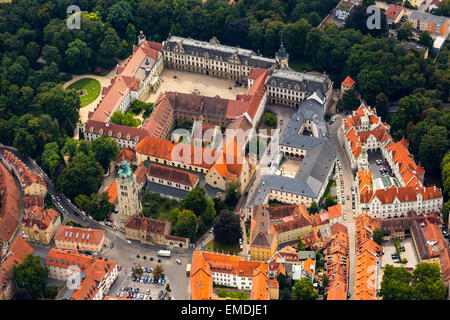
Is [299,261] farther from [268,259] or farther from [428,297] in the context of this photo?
[428,297]

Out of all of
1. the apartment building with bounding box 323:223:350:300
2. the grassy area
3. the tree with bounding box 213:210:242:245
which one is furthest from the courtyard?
the tree with bounding box 213:210:242:245

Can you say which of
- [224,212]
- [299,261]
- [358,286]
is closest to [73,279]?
[224,212]

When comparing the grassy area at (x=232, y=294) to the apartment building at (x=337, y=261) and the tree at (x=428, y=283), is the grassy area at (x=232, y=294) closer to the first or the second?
the apartment building at (x=337, y=261)

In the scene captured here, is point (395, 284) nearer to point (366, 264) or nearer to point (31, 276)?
point (366, 264)

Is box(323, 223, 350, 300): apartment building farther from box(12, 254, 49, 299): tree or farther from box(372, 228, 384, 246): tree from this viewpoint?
box(12, 254, 49, 299): tree

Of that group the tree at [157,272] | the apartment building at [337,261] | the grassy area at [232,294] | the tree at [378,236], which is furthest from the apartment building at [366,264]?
the tree at [157,272]

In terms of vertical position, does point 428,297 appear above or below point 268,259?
below
